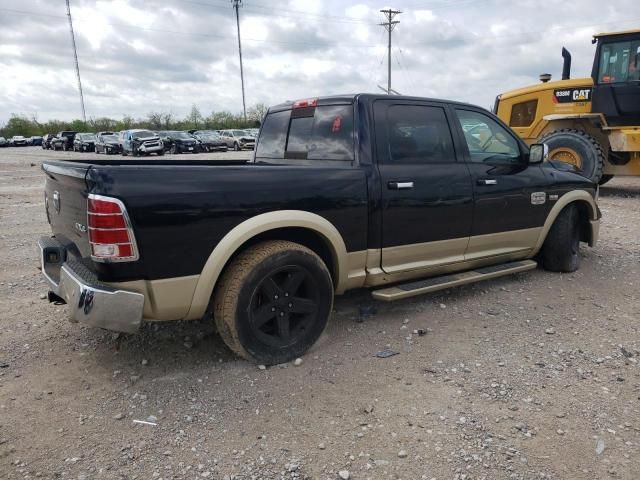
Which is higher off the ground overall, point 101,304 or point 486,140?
point 486,140

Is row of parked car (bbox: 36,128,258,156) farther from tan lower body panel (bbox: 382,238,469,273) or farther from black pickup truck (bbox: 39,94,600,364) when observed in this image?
tan lower body panel (bbox: 382,238,469,273)

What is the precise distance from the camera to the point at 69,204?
3246 mm

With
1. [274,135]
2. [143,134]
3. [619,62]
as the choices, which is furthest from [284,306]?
[143,134]

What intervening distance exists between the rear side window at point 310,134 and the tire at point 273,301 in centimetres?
98

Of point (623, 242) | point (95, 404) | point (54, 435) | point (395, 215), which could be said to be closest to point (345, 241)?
point (395, 215)

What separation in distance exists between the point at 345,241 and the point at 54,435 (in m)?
2.15

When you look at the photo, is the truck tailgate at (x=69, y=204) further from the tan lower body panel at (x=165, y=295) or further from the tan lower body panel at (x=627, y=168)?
the tan lower body panel at (x=627, y=168)

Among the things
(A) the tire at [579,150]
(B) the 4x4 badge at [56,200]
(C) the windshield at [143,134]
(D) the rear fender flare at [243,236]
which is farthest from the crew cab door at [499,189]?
(C) the windshield at [143,134]

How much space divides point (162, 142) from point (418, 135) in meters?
31.0

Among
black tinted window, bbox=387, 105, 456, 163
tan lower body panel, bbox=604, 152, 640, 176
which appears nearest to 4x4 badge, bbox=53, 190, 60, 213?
black tinted window, bbox=387, 105, 456, 163

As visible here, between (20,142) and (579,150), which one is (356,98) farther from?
(20,142)

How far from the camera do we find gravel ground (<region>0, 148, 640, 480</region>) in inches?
99.3

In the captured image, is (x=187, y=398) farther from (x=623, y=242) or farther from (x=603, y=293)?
(x=623, y=242)

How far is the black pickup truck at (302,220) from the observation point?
2883 mm
